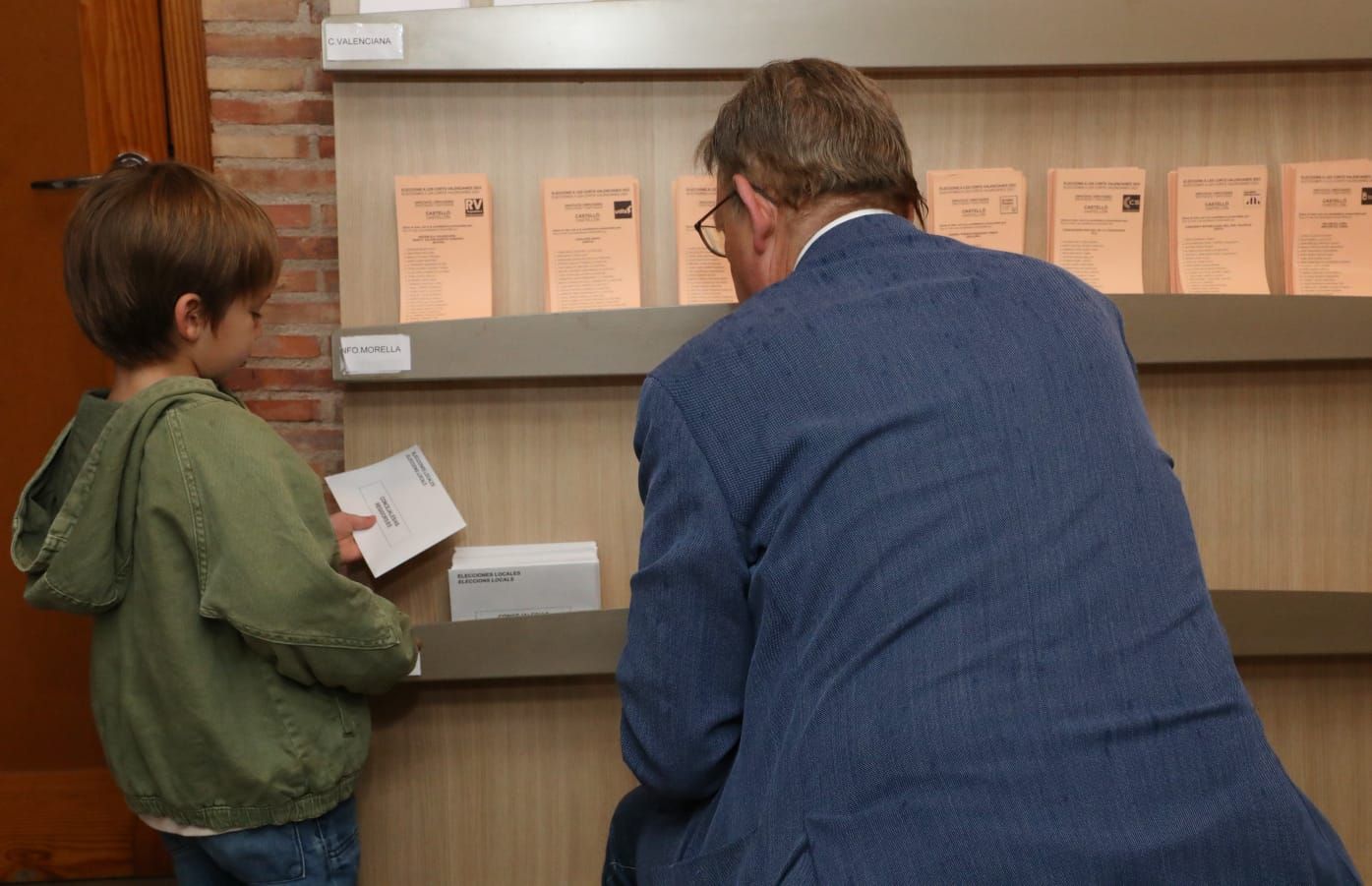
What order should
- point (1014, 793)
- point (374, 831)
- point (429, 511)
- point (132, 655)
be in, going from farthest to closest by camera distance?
point (374, 831)
point (429, 511)
point (132, 655)
point (1014, 793)

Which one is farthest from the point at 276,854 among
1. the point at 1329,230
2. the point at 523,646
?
the point at 1329,230

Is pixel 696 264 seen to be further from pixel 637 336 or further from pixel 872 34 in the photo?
pixel 872 34

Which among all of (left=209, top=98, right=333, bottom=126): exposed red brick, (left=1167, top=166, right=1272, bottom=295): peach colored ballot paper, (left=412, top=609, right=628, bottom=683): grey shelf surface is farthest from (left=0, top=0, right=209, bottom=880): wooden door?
(left=1167, top=166, right=1272, bottom=295): peach colored ballot paper

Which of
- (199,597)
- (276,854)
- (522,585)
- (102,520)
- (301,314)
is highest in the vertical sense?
(301,314)

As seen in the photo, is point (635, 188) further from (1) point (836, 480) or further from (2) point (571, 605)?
(1) point (836, 480)

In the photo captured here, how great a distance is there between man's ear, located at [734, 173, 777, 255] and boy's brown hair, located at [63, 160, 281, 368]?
823 millimetres

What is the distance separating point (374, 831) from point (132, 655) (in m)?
0.74

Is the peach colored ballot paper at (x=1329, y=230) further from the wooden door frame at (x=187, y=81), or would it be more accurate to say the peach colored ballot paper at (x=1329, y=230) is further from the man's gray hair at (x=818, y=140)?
the wooden door frame at (x=187, y=81)

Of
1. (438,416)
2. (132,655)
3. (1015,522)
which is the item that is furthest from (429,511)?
(1015,522)

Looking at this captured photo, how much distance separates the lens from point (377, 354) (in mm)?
1876

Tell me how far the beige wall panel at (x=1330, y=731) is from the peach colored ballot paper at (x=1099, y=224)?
892 mm

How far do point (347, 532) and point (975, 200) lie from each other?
4.38 feet

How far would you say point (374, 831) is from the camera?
2066 mm

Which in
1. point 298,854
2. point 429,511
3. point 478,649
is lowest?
point 298,854
